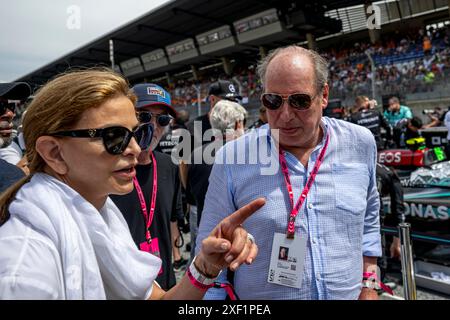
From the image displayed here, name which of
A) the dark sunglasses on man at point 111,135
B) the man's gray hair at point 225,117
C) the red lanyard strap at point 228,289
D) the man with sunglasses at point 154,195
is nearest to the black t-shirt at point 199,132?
the man's gray hair at point 225,117

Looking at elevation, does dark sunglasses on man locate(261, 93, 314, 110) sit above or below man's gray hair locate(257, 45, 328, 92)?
below

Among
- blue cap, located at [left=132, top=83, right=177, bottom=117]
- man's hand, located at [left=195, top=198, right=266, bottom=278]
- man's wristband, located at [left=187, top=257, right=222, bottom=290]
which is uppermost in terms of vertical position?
blue cap, located at [left=132, top=83, right=177, bottom=117]

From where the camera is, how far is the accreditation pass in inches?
61.0

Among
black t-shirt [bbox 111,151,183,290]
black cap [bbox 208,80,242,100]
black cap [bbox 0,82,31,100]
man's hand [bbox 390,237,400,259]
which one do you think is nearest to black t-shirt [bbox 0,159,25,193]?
black t-shirt [bbox 111,151,183,290]

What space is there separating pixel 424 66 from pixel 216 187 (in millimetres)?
17350

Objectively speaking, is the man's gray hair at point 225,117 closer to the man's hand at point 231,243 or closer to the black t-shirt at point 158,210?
the black t-shirt at point 158,210

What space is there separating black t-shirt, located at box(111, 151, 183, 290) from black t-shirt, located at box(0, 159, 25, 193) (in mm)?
525

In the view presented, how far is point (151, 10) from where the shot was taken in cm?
2266

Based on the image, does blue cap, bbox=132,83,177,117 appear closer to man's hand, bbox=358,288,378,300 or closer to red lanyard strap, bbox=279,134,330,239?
red lanyard strap, bbox=279,134,330,239

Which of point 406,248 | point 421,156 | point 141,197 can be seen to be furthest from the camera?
point 421,156

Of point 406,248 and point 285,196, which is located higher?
point 285,196

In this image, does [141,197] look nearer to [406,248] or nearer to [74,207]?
[74,207]

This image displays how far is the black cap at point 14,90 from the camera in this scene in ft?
6.97

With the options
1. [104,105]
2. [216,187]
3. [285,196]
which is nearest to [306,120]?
[285,196]
